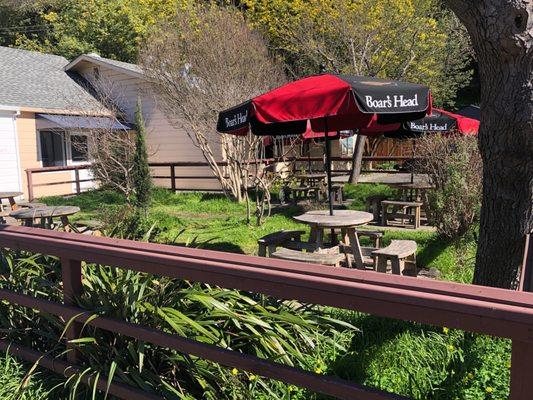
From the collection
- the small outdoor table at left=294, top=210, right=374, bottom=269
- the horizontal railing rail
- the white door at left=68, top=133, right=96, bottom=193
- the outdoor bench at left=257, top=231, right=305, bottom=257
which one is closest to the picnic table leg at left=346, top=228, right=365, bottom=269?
the small outdoor table at left=294, top=210, right=374, bottom=269

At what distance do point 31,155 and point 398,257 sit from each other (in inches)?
574

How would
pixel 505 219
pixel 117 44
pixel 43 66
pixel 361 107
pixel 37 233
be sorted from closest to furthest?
pixel 37 233, pixel 505 219, pixel 361 107, pixel 43 66, pixel 117 44

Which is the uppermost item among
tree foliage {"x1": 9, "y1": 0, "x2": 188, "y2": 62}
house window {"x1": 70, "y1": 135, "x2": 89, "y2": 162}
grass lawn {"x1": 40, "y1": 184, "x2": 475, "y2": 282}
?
tree foliage {"x1": 9, "y1": 0, "x2": 188, "y2": 62}

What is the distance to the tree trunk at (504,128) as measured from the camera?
3.17m

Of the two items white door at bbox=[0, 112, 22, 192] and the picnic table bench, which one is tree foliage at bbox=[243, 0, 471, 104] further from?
white door at bbox=[0, 112, 22, 192]

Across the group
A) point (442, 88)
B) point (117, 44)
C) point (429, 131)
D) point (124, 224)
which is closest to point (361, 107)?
point (124, 224)

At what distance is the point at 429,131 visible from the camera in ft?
31.4

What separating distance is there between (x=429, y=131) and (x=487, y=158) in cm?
622

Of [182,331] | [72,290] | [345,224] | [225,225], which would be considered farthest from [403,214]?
[72,290]

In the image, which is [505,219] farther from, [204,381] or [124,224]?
[124,224]

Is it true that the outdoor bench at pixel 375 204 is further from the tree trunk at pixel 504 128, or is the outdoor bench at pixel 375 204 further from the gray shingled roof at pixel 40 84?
the gray shingled roof at pixel 40 84

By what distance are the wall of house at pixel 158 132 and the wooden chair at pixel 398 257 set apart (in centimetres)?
1225

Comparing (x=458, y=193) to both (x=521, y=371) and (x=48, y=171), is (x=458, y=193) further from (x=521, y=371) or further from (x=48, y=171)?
(x=48, y=171)

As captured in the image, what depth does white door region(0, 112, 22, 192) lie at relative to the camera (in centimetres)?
1554
